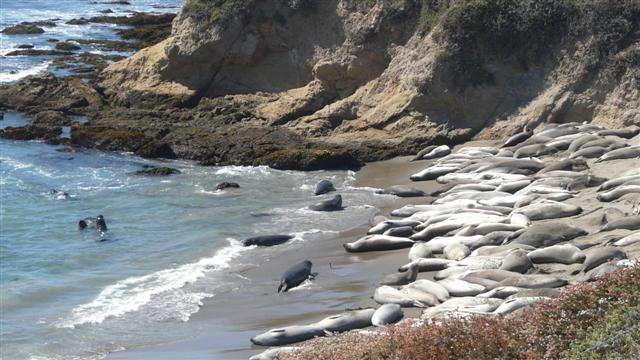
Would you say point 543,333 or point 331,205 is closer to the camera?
point 543,333

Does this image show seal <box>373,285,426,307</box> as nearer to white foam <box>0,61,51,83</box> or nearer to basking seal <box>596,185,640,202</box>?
basking seal <box>596,185,640,202</box>

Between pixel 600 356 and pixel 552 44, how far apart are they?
16.6m

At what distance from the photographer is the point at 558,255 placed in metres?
11.3

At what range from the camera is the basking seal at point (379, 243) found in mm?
13898

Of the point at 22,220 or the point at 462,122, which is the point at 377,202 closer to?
the point at 462,122

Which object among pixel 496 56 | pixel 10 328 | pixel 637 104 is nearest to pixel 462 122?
pixel 496 56

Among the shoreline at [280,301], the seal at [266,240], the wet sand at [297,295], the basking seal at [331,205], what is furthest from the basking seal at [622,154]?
the seal at [266,240]

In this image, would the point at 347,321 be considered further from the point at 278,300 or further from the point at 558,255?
the point at 558,255

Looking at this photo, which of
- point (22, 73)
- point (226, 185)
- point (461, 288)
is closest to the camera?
point (461, 288)

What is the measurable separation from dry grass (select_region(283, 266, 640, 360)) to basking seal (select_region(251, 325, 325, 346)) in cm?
228

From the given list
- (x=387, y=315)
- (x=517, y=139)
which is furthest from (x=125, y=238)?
(x=517, y=139)

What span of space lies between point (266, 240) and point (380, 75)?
941 cm

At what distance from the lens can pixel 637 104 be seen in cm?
1995

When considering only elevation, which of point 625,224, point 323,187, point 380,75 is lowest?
point 323,187
